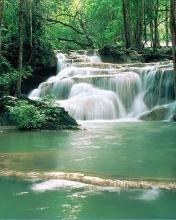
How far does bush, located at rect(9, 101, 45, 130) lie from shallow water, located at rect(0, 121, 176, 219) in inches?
22.2

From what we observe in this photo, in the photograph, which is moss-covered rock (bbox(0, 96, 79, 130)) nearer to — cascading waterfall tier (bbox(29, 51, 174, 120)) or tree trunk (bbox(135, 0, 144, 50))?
cascading waterfall tier (bbox(29, 51, 174, 120))

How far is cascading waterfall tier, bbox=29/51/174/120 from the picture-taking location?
757 inches

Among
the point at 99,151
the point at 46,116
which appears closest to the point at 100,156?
the point at 99,151

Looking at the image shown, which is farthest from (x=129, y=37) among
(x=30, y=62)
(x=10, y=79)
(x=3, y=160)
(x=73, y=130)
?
(x=3, y=160)

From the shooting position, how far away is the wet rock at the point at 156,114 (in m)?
18.2

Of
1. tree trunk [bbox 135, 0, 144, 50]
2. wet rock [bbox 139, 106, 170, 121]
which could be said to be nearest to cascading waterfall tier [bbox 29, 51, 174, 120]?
wet rock [bbox 139, 106, 170, 121]

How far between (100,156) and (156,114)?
27.1 feet

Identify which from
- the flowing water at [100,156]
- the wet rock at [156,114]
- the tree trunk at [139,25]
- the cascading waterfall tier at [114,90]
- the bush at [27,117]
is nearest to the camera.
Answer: the flowing water at [100,156]

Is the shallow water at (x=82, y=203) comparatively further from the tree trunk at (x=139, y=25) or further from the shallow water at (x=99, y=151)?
the tree trunk at (x=139, y=25)

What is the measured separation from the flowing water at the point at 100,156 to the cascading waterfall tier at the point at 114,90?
4 cm

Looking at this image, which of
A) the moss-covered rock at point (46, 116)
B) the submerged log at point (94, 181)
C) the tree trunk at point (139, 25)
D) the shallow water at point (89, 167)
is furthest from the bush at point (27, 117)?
the tree trunk at point (139, 25)

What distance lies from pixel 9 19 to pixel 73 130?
9.00m

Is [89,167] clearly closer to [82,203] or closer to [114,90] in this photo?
[82,203]

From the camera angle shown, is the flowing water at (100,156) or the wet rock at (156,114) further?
the wet rock at (156,114)
